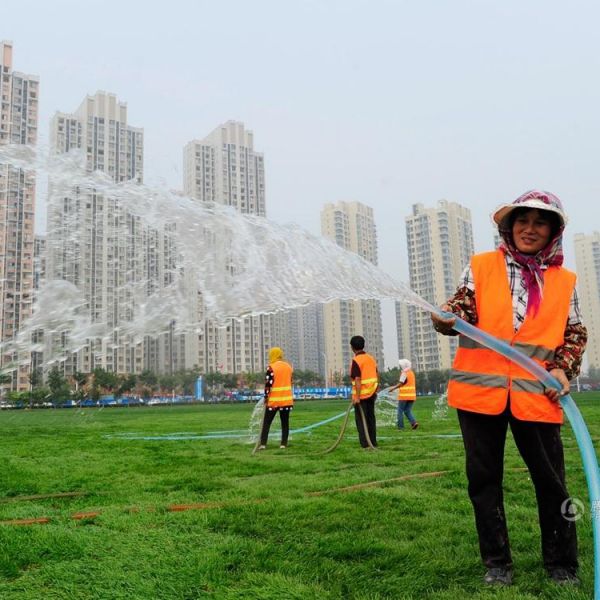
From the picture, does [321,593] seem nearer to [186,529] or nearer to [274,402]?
[186,529]

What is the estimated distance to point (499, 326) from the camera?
3541mm

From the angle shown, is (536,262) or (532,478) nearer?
(532,478)

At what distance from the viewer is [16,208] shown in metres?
18.0

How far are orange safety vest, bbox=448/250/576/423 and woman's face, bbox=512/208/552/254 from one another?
15 centimetres

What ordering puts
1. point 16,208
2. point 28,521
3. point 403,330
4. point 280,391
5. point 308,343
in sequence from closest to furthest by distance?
point 28,521
point 280,391
point 16,208
point 403,330
point 308,343

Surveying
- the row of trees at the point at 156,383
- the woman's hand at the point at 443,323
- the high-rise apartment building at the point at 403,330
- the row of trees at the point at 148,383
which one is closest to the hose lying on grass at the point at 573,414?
the woman's hand at the point at 443,323

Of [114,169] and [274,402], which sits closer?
[274,402]

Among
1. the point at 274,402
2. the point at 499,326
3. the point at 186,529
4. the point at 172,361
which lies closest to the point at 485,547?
the point at 499,326

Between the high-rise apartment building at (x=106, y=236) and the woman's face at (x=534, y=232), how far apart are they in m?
4.46

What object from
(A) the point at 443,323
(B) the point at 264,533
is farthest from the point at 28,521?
(A) the point at 443,323

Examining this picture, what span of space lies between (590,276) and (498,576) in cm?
11033

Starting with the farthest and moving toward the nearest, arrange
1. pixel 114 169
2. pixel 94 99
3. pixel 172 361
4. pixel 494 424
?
1. pixel 172 361
2. pixel 94 99
3. pixel 114 169
4. pixel 494 424

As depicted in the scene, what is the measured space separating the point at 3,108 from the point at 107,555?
1814cm

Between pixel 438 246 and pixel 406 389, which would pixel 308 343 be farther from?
pixel 406 389
